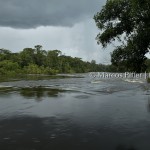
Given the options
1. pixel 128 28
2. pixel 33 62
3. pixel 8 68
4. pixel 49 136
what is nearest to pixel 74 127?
pixel 49 136

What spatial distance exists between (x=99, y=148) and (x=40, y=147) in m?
2.49

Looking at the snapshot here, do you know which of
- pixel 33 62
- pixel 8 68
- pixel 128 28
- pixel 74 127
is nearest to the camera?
pixel 128 28

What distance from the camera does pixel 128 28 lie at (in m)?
13.8

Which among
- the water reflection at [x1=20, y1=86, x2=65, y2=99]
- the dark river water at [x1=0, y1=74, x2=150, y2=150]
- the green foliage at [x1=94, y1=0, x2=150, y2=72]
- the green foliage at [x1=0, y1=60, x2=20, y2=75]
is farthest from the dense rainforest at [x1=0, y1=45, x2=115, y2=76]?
the green foliage at [x1=94, y1=0, x2=150, y2=72]

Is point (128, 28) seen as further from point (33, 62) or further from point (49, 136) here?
point (33, 62)

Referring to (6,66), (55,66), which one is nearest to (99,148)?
(6,66)

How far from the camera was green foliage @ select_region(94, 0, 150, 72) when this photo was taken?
12.7 m

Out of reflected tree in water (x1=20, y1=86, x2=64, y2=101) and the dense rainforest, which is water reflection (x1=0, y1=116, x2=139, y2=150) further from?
the dense rainforest

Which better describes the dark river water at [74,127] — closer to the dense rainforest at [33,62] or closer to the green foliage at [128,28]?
the green foliage at [128,28]

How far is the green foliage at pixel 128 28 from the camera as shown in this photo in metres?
12.7

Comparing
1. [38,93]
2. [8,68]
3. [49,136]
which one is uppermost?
[8,68]

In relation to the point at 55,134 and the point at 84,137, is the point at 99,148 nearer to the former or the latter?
the point at 84,137

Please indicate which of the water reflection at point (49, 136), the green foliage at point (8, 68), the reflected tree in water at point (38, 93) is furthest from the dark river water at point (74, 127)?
the green foliage at point (8, 68)

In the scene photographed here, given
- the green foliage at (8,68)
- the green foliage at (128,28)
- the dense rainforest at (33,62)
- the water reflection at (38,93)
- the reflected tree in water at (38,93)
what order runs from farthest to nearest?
the dense rainforest at (33,62), the green foliage at (8,68), the water reflection at (38,93), the reflected tree in water at (38,93), the green foliage at (128,28)
